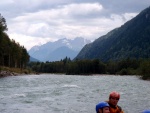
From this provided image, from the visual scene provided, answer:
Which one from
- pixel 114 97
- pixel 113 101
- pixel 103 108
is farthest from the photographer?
pixel 113 101

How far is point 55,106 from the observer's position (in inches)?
1157

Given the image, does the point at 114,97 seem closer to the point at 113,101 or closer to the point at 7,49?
the point at 113,101

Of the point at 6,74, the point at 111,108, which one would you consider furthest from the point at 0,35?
the point at 111,108

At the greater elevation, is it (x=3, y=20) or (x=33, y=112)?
(x=3, y=20)

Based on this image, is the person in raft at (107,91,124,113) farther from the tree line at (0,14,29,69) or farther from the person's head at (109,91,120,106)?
the tree line at (0,14,29,69)

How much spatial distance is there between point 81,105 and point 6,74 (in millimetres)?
71508

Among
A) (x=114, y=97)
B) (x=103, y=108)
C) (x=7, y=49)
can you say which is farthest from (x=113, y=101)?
(x=7, y=49)

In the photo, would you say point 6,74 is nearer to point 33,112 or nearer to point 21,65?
point 21,65

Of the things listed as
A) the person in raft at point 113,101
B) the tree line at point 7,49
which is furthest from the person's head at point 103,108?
the tree line at point 7,49

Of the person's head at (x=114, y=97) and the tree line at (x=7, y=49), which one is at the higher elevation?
the tree line at (x=7, y=49)

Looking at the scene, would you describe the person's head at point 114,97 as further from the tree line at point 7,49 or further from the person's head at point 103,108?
the tree line at point 7,49

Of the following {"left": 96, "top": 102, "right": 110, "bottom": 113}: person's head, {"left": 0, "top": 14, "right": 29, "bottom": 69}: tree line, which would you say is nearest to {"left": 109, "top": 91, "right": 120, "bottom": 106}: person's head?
{"left": 96, "top": 102, "right": 110, "bottom": 113}: person's head

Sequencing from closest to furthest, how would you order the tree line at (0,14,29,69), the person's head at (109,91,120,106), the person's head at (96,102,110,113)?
the person's head at (96,102,110,113) < the person's head at (109,91,120,106) < the tree line at (0,14,29,69)

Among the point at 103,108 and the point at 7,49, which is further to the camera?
the point at 7,49
